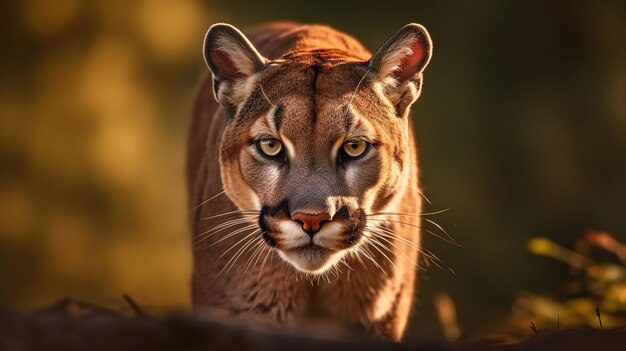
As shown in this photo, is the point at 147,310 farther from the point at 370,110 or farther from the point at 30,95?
the point at 30,95

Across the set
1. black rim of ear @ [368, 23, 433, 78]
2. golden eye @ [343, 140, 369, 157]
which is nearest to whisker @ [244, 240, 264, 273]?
golden eye @ [343, 140, 369, 157]

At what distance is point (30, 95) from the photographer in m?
11.3

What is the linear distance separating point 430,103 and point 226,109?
693cm

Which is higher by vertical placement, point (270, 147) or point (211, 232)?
point (270, 147)

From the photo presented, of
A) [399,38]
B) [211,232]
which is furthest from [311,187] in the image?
[211,232]

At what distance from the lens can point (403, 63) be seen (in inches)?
184

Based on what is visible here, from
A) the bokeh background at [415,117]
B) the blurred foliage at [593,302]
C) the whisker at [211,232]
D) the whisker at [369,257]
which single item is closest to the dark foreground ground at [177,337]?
the whisker at [369,257]

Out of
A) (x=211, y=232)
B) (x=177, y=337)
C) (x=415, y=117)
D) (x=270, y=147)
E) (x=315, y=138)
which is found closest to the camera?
(x=177, y=337)

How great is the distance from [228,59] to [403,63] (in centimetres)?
80

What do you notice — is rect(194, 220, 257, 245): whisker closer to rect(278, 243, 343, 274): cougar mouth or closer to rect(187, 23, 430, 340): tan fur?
rect(187, 23, 430, 340): tan fur

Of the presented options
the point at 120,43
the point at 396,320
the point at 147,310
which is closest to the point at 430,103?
the point at 120,43

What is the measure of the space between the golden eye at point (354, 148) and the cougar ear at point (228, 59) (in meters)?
0.61

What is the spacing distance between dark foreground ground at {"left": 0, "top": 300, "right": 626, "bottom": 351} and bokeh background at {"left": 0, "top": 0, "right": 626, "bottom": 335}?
8.97m

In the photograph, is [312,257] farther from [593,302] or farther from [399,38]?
[593,302]
